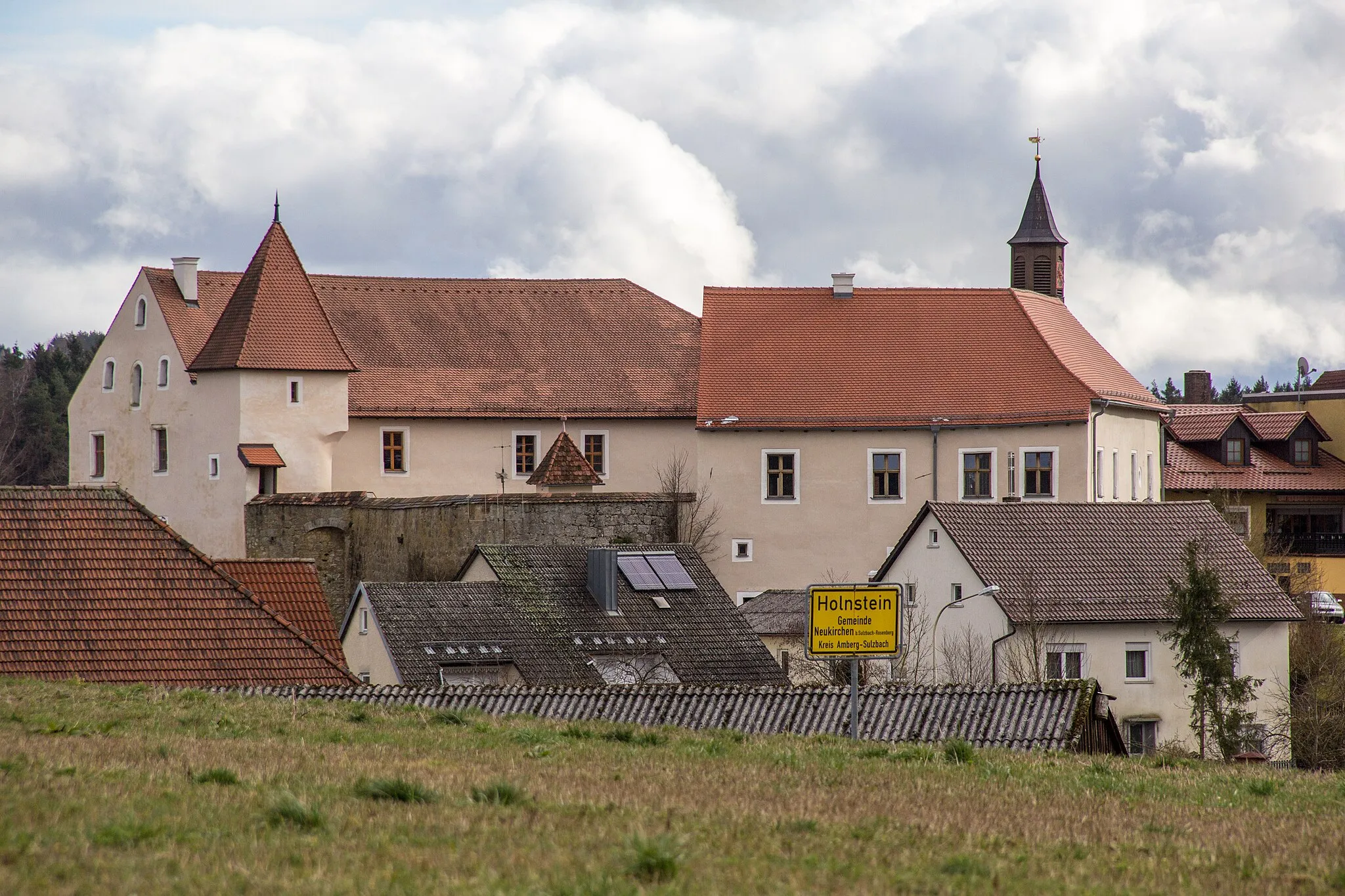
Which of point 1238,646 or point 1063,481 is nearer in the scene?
point 1238,646

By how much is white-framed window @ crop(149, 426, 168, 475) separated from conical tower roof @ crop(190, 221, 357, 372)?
3272 millimetres

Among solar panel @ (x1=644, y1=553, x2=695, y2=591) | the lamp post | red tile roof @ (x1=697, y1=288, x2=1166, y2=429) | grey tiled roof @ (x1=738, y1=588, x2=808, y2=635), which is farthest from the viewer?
red tile roof @ (x1=697, y1=288, x2=1166, y2=429)

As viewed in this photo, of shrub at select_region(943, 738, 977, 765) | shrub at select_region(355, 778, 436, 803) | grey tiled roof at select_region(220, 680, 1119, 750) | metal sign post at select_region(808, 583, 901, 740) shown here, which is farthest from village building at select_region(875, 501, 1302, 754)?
shrub at select_region(355, 778, 436, 803)

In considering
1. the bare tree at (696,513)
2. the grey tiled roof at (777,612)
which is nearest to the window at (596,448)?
the bare tree at (696,513)

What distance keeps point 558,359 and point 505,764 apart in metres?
42.8

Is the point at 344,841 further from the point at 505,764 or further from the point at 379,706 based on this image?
the point at 379,706

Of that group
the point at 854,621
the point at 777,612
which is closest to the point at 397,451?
the point at 777,612

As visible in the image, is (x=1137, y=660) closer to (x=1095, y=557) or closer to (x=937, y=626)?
(x=1095, y=557)

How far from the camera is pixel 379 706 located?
59.3 feet

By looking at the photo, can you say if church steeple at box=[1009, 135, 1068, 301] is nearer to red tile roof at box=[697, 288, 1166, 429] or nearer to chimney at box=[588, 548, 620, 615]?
red tile roof at box=[697, 288, 1166, 429]

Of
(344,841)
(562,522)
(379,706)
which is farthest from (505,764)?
(562,522)

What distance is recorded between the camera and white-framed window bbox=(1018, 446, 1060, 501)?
163 feet

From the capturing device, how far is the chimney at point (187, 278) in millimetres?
54656

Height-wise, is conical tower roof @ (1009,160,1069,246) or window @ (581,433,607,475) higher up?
conical tower roof @ (1009,160,1069,246)
